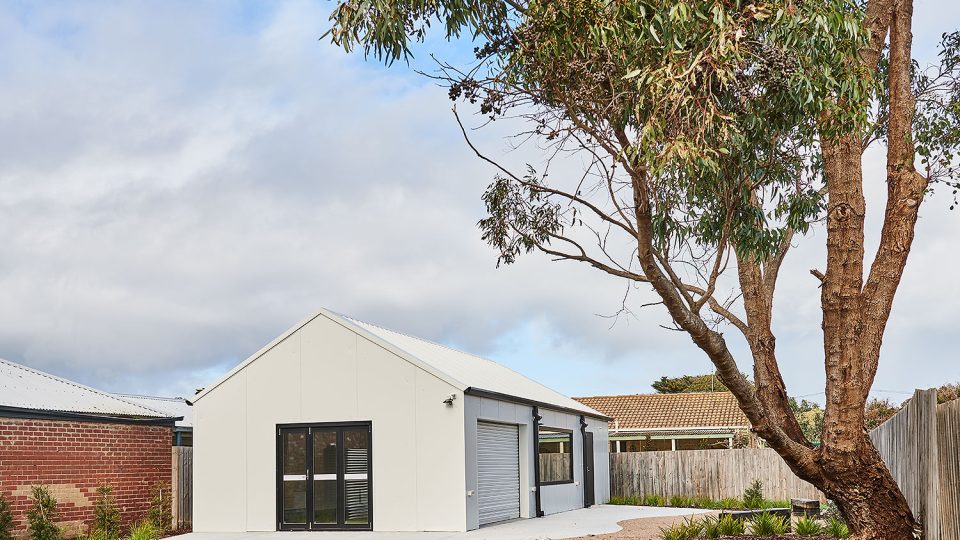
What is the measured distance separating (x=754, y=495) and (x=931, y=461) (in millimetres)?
17981

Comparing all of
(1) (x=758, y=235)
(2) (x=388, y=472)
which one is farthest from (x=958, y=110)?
(2) (x=388, y=472)

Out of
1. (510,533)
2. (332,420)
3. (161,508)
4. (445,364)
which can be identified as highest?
(445,364)

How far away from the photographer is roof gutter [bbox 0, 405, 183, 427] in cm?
1753

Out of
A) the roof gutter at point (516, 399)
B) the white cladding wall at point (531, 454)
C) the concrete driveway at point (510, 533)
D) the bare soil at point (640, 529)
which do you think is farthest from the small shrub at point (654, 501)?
the bare soil at point (640, 529)

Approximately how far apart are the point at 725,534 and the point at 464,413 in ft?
18.8

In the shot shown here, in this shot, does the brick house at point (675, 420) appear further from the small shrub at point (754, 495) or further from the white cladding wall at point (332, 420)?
the white cladding wall at point (332, 420)

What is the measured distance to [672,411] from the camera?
36.4 m

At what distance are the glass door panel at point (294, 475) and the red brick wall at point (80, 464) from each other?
3.16m

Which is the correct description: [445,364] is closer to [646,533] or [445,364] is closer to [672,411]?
[646,533]

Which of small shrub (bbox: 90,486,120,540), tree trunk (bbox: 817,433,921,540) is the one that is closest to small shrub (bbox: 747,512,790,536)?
tree trunk (bbox: 817,433,921,540)

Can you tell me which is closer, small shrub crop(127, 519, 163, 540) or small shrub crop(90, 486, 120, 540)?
small shrub crop(127, 519, 163, 540)

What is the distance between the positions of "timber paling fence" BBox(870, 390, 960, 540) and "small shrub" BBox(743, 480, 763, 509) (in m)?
13.9

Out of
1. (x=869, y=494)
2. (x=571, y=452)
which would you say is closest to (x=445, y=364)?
(x=571, y=452)

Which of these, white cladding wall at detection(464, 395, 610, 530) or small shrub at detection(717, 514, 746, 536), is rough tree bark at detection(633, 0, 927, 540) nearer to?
small shrub at detection(717, 514, 746, 536)
